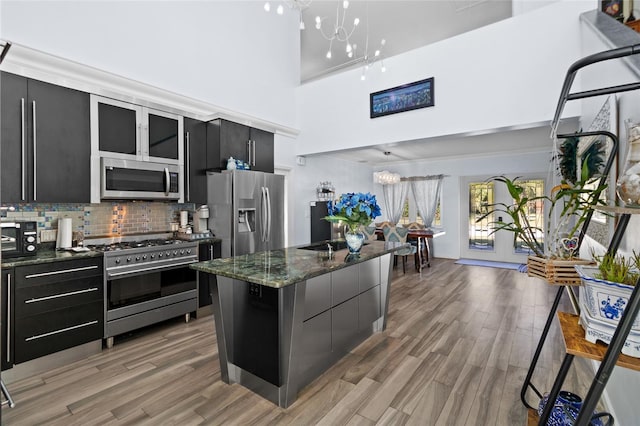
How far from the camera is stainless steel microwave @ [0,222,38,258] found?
250 cm

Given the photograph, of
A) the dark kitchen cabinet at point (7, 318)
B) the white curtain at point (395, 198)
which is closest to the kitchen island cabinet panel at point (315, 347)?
the dark kitchen cabinet at point (7, 318)

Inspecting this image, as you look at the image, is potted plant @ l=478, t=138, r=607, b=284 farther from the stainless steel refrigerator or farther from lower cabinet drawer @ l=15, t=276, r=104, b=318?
lower cabinet drawer @ l=15, t=276, r=104, b=318

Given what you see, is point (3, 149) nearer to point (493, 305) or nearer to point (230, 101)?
point (230, 101)

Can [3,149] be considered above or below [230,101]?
below

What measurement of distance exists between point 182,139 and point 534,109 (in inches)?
160

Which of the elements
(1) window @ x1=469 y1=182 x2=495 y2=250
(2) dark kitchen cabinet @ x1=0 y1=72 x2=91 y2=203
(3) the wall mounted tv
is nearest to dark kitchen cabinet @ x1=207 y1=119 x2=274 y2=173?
(2) dark kitchen cabinet @ x1=0 y1=72 x2=91 y2=203

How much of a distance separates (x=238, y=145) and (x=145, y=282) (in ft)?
6.90

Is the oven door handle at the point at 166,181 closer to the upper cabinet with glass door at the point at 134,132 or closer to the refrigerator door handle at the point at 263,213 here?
the upper cabinet with glass door at the point at 134,132

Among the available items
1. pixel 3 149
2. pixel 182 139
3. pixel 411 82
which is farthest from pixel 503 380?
pixel 3 149

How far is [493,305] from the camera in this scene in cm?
421

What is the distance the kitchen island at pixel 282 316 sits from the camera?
2.06 meters

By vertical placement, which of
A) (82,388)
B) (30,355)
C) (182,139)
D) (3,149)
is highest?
(182,139)

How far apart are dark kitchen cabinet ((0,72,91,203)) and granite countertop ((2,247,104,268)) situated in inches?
18.8

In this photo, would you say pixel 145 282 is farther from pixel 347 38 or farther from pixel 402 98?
pixel 402 98
